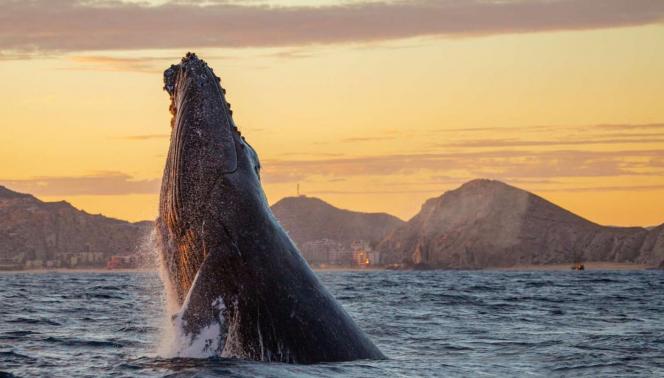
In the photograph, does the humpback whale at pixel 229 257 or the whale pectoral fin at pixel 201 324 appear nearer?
the whale pectoral fin at pixel 201 324

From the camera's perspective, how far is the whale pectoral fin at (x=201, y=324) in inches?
309

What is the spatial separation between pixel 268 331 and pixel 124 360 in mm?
2866

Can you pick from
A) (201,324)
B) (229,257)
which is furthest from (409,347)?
(201,324)

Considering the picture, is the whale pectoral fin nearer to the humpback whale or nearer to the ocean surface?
the humpback whale

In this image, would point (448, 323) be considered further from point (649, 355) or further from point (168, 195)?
point (168, 195)

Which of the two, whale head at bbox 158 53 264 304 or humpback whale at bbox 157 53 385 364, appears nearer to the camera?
humpback whale at bbox 157 53 385 364

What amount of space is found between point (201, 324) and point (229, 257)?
1.94ft

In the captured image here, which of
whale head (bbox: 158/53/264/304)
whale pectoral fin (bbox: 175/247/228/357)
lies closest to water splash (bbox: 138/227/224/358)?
whale pectoral fin (bbox: 175/247/228/357)

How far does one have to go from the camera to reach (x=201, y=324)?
788 cm

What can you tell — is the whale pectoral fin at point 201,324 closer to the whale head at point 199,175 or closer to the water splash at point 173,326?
the water splash at point 173,326

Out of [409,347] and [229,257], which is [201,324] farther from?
[409,347]

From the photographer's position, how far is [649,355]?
41.7ft

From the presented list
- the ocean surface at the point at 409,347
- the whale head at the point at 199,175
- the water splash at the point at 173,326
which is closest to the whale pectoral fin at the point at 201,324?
the water splash at the point at 173,326

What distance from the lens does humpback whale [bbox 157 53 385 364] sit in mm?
8008
